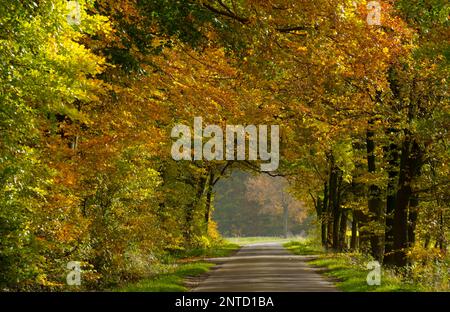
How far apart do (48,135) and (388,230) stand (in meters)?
13.8

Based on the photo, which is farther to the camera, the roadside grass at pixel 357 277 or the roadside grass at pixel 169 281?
the roadside grass at pixel 169 281

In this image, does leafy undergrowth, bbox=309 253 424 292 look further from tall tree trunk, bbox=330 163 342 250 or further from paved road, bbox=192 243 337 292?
tall tree trunk, bbox=330 163 342 250

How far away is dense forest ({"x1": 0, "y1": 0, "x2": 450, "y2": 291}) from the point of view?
16625 mm

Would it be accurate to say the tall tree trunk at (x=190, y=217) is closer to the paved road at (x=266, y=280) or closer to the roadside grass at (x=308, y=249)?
the roadside grass at (x=308, y=249)

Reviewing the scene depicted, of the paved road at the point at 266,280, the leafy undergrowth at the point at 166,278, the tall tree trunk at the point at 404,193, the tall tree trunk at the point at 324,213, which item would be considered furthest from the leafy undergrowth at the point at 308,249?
the tall tree trunk at the point at 404,193

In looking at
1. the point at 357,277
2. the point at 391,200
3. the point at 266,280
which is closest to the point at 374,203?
the point at 391,200

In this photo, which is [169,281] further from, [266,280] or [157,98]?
[157,98]

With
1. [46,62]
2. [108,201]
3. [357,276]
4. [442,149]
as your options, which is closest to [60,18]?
[46,62]

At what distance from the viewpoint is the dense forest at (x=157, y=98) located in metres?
16.6

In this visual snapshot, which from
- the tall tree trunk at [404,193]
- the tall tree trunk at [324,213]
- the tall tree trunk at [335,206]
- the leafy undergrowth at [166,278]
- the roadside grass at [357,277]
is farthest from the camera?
the tall tree trunk at [324,213]

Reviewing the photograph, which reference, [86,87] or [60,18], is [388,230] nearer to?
[86,87]

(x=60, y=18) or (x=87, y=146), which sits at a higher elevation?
(x=60, y=18)

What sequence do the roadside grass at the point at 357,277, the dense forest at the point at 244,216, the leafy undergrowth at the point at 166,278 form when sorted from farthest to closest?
the dense forest at the point at 244,216 < the leafy undergrowth at the point at 166,278 < the roadside grass at the point at 357,277
